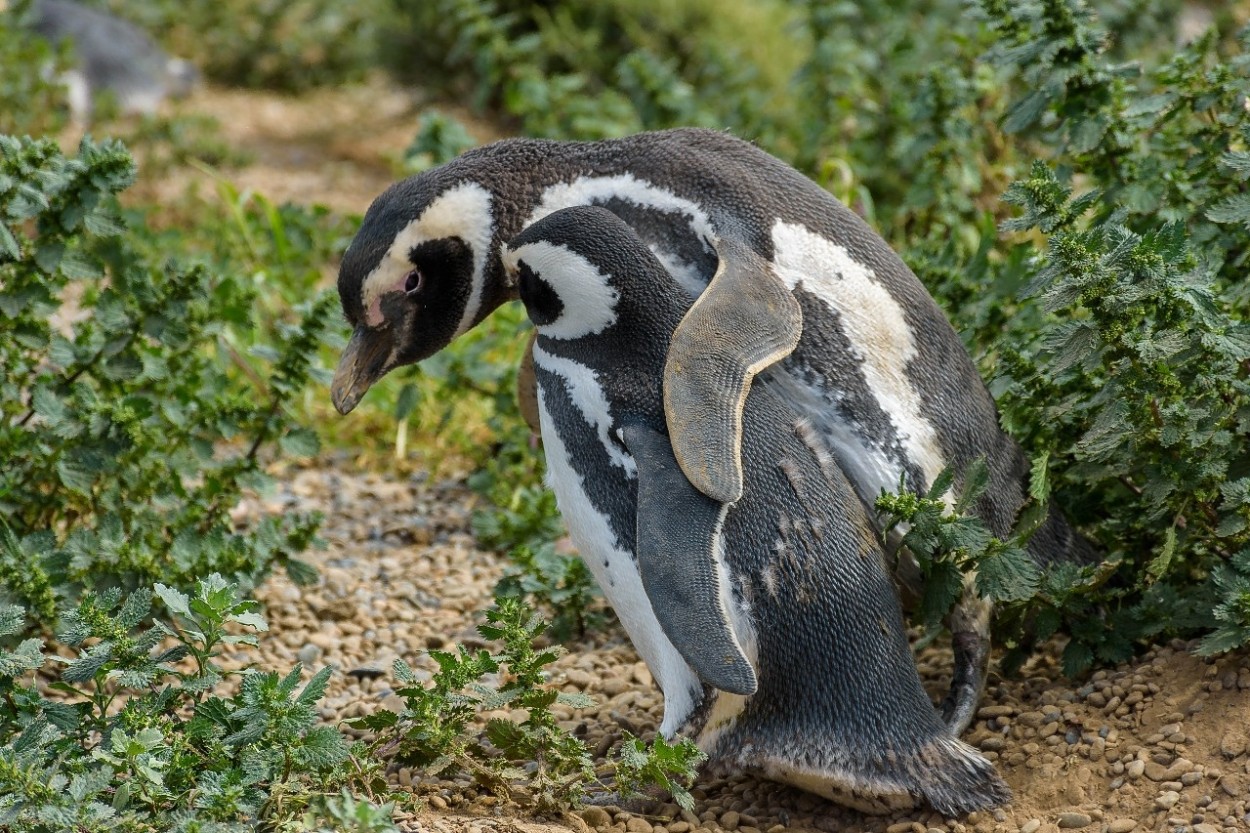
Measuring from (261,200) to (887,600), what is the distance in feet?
8.45

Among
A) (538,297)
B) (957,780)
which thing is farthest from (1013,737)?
(538,297)

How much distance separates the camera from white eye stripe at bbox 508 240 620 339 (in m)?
2.20

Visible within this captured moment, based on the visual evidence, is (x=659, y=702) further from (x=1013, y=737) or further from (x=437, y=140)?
(x=437, y=140)

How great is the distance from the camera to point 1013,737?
2.33 meters

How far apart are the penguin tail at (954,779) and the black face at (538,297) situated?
0.85 meters

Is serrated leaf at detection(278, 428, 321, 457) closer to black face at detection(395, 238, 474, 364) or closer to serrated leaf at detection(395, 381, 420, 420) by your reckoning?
black face at detection(395, 238, 474, 364)

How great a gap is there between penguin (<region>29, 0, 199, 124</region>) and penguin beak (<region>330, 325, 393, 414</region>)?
4.64 meters

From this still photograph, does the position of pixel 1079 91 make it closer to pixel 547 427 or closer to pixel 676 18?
pixel 547 427

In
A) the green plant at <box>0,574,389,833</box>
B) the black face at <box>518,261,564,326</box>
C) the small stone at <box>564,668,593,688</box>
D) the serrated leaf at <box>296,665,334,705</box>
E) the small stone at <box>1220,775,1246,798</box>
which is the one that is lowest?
the small stone at <box>564,668,593,688</box>

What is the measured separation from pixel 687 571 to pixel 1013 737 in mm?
672

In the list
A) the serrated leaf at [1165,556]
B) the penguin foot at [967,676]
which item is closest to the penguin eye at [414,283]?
the penguin foot at [967,676]

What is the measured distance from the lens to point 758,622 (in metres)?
2.13

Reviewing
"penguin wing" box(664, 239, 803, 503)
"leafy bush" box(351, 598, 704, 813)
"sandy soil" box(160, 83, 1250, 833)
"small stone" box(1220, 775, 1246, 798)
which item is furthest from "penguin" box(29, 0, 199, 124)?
"small stone" box(1220, 775, 1246, 798)

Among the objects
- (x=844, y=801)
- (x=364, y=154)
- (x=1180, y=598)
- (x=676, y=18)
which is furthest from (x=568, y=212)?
(x=364, y=154)
